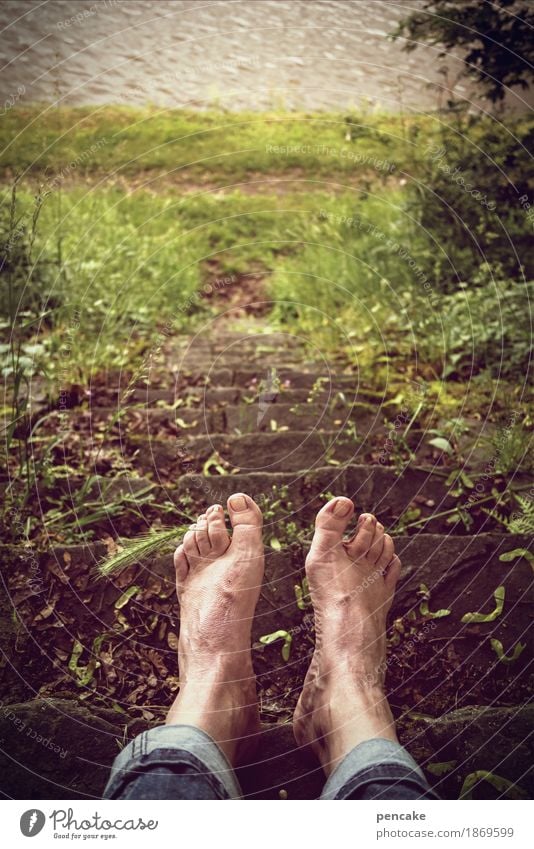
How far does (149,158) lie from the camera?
5277 mm

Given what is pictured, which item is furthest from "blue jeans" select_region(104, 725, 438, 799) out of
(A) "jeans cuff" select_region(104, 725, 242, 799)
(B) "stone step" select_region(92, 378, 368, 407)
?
(B) "stone step" select_region(92, 378, 368, 407)

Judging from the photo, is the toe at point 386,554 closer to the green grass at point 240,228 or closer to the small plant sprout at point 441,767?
the small plant sprout at point 441,767

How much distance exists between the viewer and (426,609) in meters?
1.72

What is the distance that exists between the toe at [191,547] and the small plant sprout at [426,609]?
0.62 meters

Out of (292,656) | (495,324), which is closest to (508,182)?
(495,324)

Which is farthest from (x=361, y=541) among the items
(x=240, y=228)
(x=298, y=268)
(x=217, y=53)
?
(x=217, y=53)

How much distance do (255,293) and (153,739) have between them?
325cm

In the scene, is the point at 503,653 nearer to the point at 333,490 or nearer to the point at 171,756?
the point at 333,490

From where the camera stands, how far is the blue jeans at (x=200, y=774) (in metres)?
1.23

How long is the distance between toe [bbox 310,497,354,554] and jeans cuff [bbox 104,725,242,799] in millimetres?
614

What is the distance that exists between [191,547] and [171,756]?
0.67m

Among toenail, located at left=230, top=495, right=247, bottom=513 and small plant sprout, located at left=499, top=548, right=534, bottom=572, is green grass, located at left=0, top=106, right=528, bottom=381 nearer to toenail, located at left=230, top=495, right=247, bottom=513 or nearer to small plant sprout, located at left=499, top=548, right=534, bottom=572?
toenail, located at left=230, top=495, right=247, bottom=513

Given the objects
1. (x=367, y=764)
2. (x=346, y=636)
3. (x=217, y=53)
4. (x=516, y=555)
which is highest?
(x=217, y=53)
